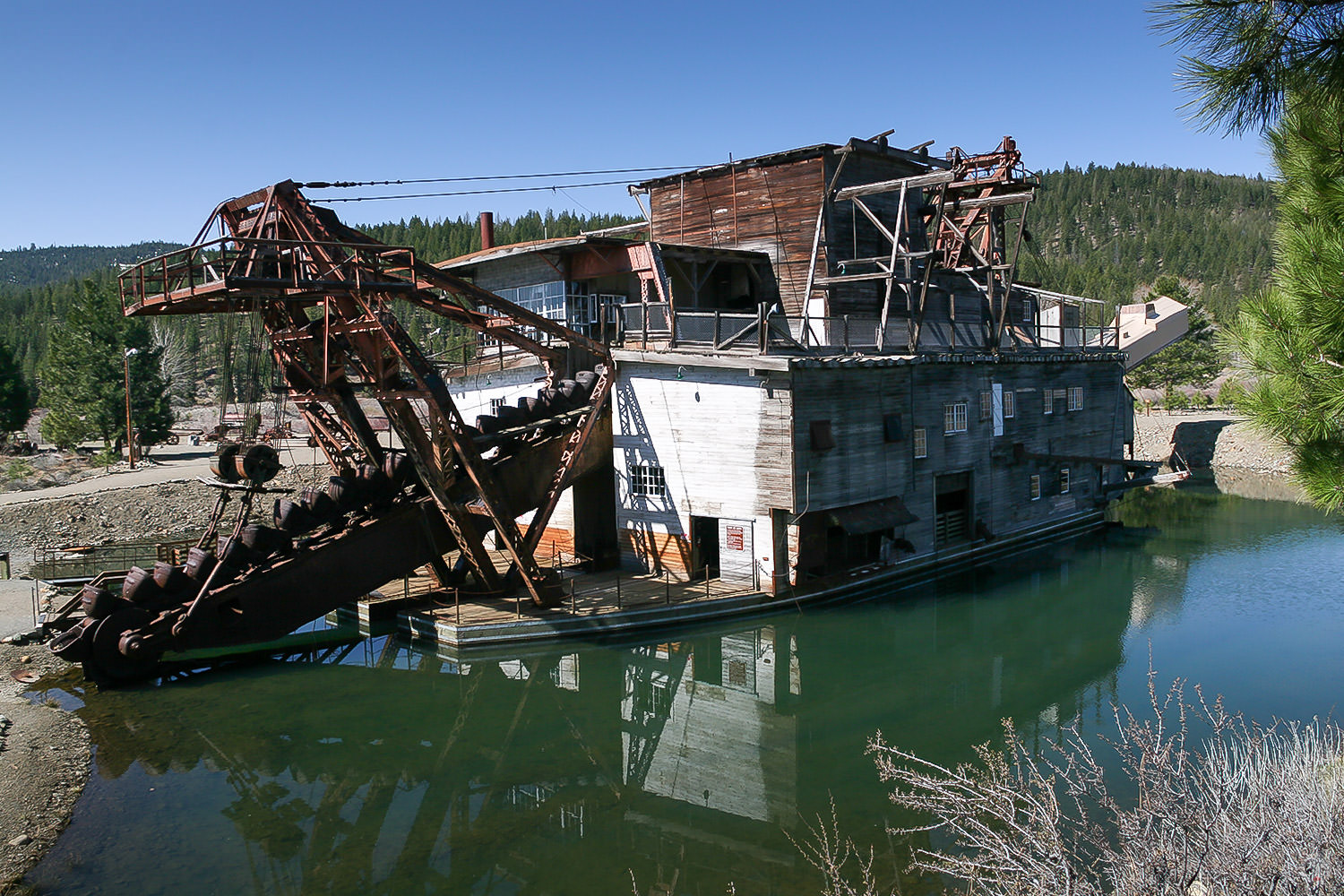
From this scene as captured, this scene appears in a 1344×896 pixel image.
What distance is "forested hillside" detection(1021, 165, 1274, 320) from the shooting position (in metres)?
116

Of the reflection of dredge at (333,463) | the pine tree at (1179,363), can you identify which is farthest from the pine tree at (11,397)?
the pine tree at (1179,363)

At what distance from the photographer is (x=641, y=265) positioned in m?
24.4

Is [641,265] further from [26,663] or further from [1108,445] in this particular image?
[1108,445]

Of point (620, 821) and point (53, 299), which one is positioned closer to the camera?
point (620, 821)

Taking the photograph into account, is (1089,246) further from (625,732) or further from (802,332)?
(625,732)

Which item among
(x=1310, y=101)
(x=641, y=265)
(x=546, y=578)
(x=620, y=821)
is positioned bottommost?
(x=620, y=821)

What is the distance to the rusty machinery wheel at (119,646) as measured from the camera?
17.2m

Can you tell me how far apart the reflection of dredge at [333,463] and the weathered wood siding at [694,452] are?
213 cm

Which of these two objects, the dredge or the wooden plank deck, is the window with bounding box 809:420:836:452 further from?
the wooden plank deck

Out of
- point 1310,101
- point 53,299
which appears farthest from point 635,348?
point 53,299

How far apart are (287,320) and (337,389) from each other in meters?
1.88

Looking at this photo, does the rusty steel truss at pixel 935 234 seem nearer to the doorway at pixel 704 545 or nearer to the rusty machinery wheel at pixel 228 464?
the doorway at pixel 704 545

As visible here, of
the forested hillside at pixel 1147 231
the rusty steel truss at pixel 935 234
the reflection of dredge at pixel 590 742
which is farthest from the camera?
the forested hillside at pixel 1147 231

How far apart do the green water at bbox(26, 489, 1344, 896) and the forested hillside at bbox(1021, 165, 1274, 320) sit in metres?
87.0
